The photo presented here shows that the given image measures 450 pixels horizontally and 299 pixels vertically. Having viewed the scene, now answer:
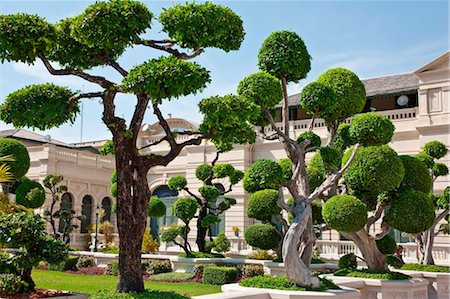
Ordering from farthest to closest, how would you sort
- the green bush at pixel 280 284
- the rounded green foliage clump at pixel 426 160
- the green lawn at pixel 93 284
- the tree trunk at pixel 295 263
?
1. the rounded green foliage clump at pixel 426 160
2. the green lawn at pixel 93 284
3. the tree trunk at pixel 295 263
4. the green bush at pixel 280 284

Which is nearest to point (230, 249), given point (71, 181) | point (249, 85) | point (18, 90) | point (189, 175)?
point (189, 175)

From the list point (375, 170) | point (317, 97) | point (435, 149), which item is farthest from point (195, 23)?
point (435, 149)

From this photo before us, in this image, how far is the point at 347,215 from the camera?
44.1 ft

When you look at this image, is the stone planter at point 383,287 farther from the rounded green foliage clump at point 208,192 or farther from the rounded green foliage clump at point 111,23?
the rounded green foliage clump at point 208,192

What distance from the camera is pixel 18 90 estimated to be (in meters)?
11.3

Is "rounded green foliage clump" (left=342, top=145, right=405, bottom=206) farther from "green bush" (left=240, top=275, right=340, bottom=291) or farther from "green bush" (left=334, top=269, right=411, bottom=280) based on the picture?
"green bush" (left=240, top=275, right=340, bottom=291)

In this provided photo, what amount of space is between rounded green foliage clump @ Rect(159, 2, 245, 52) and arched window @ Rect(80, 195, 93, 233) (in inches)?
1041

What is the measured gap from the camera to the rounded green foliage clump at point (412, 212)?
14.6 metres

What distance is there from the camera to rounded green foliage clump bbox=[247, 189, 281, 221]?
1920 centimetres

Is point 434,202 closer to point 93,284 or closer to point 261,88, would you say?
point 261,88

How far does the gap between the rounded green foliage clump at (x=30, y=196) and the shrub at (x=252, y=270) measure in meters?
11.7

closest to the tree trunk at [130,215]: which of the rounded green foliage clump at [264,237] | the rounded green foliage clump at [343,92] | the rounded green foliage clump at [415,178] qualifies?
the rounded green foliage clump at [343,92]

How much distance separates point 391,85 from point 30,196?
66.5 ft

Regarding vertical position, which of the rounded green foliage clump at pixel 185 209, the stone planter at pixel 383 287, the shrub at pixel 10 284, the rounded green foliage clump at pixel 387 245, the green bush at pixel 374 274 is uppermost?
the rounded green foliage clump at pixel 185 209
